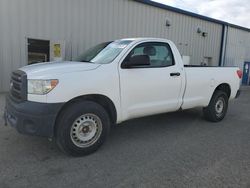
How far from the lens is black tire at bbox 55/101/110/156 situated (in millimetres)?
3625

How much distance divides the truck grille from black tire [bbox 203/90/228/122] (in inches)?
171

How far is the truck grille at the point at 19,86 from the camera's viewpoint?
3588mm

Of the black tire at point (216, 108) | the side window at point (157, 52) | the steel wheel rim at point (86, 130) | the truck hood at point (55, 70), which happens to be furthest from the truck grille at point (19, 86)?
the black tire at point (216, 108)

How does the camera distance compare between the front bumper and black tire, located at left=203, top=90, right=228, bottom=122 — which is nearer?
the front bumper

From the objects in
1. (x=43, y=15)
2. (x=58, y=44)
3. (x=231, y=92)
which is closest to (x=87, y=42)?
(x=58, y=44)

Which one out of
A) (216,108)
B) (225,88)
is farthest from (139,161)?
(225,88)

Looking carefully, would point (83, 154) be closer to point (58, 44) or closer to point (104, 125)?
point (104, 125)

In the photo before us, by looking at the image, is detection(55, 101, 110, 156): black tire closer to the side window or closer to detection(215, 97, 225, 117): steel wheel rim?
the side window

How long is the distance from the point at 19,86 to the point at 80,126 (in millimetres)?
1109

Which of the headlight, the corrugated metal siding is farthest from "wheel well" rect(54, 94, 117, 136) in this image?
the corrugated metal siding

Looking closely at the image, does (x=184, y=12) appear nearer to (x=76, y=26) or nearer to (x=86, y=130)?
(x=76, y=26)

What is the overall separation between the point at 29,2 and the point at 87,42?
288cm

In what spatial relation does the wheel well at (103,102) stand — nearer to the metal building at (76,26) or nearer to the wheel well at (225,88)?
the wheel well at (225,88)

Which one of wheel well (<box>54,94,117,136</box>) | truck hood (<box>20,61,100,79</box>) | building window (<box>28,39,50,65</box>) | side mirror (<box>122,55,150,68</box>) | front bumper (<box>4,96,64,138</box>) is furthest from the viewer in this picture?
building window (<box>28,39,50,65</box>)
